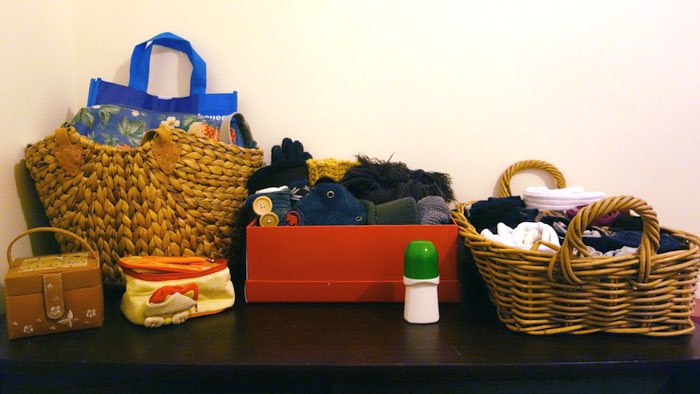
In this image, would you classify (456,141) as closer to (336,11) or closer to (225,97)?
(336,11)

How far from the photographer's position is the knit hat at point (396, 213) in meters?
0.86

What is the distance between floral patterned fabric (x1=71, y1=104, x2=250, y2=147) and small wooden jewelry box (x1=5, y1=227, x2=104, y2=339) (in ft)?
1.07

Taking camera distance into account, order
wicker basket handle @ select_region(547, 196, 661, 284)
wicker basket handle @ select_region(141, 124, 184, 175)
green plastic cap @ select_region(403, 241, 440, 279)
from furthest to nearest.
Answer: wicker basket handle @ select_region(141, 124, 184, 175) → green plastic cap @ select_region(403, 241, 440, 279) → wicker basket handle @ select_region(547, 196, 661, 284)

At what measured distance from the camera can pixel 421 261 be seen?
737 millimetres

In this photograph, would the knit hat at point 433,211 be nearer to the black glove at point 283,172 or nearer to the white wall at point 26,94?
the black glove at point 283,172

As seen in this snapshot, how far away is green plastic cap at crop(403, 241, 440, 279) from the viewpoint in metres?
0.74

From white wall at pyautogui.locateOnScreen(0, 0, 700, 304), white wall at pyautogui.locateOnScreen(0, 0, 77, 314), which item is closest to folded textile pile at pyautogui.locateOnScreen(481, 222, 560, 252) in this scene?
white wall at pyautogui.locateOnScreen(0, 0, 700, 304)

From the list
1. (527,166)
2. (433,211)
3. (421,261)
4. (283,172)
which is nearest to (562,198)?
(527,166)

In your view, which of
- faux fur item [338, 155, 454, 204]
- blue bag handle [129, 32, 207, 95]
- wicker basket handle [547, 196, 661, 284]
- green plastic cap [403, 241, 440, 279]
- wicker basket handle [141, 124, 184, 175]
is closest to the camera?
wicker basket handle [547, 196, 661, 284]

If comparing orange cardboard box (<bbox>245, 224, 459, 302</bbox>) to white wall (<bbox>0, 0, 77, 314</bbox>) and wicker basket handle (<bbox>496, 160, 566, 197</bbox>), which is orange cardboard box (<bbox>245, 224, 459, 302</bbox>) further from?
white wall (<bbox>0, 0, 77, 314</bbox>)

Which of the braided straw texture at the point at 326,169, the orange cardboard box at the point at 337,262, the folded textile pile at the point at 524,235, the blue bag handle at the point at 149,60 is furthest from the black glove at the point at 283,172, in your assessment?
the folded textile pile at the point at 524,235

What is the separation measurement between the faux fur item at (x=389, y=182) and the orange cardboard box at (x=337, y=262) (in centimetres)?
15

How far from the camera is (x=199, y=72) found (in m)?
1.08

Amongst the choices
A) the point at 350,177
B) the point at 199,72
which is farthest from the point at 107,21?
the point at 350,177
